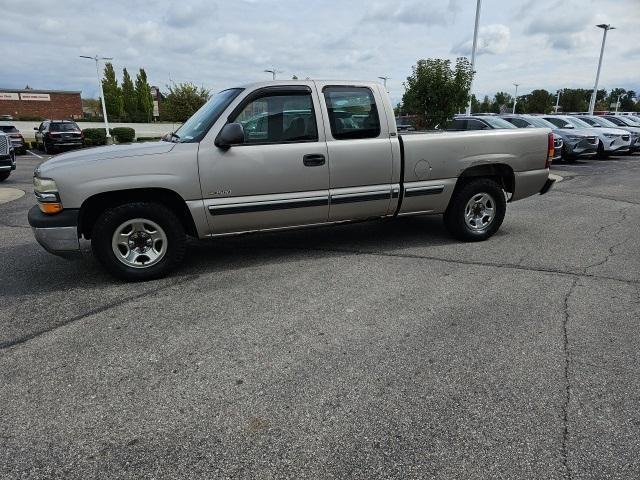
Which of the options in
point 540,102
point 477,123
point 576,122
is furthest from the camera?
point 540,102

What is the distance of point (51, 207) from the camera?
425cm

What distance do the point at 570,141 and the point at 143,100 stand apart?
167ft

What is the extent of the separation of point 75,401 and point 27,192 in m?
9.86

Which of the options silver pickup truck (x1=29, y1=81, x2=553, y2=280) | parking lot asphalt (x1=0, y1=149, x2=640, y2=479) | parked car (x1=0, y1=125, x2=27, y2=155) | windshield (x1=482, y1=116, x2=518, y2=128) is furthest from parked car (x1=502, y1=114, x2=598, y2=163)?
parked car (x1=0, y1=125, x2=27, y2=155)

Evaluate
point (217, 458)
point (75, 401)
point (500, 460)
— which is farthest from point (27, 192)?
point (500, 460)

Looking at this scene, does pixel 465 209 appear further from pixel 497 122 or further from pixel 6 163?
pixel 6 163

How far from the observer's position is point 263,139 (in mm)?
4730

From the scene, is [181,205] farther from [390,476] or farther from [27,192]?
[27,192]

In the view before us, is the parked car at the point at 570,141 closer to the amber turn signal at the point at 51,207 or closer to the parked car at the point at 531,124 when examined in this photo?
the parked car at the point at 531,124

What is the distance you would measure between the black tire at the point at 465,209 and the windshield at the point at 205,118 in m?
2.94

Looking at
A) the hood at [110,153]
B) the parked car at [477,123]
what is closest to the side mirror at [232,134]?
the hood at [110,153]

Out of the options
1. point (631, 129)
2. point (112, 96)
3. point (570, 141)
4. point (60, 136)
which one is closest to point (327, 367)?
point (570, 141)

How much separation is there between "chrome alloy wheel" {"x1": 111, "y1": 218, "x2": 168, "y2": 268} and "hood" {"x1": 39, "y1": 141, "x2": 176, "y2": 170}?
630 mm

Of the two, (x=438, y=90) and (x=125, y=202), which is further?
(x=438, y=90)
